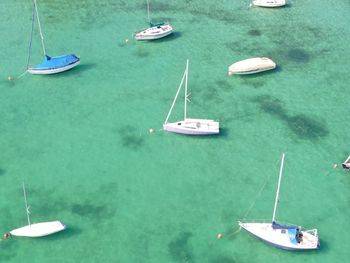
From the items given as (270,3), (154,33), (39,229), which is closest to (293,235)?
(39,229)

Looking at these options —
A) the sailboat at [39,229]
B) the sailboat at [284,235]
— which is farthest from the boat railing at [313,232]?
the sailboat at [39,229]

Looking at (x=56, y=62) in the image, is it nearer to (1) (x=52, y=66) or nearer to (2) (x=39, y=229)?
(1) (x=52, y=66)

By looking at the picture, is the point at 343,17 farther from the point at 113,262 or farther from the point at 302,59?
the point at 113,262

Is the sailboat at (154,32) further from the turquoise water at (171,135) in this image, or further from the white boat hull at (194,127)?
the white boat hull at (194,127)

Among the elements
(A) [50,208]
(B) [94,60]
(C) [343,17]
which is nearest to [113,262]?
(A) [50,208]

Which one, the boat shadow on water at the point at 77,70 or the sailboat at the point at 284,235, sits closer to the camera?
the sailboat at the point at 284,235

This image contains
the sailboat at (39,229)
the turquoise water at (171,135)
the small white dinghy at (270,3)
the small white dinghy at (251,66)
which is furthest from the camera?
the small white dinghy at (270,3)

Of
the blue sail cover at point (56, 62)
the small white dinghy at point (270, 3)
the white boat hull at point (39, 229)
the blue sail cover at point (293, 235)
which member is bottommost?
the blue sail cover at point (293, 235)
